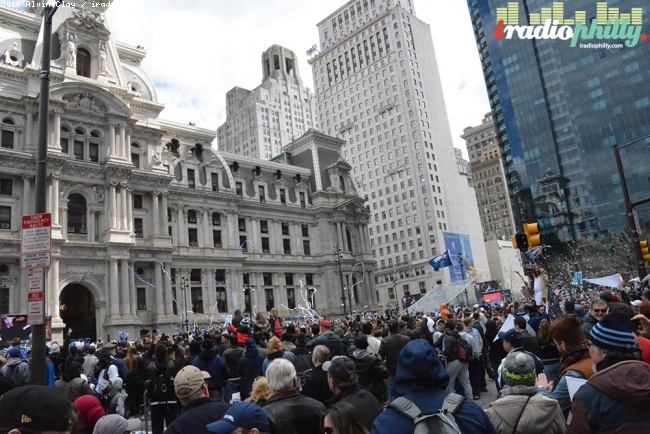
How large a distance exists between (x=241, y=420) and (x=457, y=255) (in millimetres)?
76844

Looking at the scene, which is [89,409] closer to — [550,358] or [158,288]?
[550,358]

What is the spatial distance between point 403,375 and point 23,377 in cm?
1187

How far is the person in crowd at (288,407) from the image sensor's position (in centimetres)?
566

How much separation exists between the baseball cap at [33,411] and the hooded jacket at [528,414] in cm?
353

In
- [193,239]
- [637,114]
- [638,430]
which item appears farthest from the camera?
[637,114]

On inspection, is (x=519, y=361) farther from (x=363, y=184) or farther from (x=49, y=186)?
(x=363, y=184)

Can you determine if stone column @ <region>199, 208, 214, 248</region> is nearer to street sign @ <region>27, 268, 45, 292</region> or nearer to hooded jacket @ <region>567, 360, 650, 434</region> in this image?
street sign @ <region>27, 268, 45, 292</region>

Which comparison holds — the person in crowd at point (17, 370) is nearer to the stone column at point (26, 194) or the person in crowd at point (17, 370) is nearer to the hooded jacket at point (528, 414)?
the hooded jacket at point (528, 414)

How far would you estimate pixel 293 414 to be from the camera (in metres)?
5.74

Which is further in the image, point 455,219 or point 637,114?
point 455,219

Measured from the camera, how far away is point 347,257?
6600 centimetres

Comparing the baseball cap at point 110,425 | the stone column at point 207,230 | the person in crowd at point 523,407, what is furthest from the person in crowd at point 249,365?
the stone column at point 207,230

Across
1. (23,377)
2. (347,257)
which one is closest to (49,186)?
(23,377)

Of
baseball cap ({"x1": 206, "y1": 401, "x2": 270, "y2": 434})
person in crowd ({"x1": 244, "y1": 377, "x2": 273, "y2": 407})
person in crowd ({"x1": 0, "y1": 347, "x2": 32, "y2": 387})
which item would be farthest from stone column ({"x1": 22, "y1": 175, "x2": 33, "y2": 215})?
baseball cap ({"x1": 206, "y1": 401, "x2": 270, "y2": 434})
